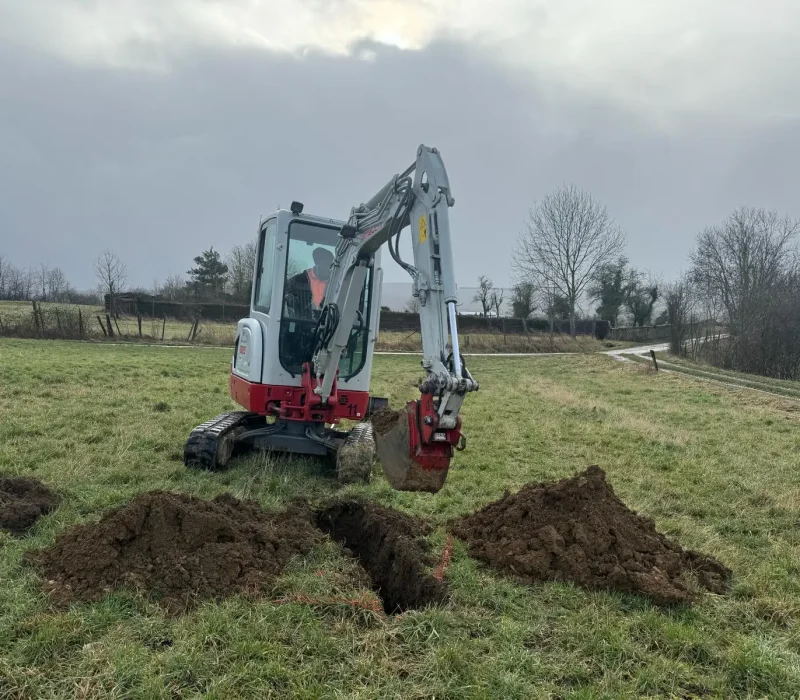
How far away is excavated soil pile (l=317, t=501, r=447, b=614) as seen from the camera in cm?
423

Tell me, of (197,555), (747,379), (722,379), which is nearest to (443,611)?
(197,555)

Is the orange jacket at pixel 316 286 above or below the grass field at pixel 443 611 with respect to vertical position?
above

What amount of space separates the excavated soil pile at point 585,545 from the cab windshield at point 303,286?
3.17 metres

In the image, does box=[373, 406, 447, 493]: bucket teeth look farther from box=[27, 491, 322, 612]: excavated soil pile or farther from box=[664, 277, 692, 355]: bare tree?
box=[664, 277, 692, 355]: bare tree

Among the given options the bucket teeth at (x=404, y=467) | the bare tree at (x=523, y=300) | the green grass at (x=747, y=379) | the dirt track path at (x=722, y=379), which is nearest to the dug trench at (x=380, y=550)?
the bucket teeth at (x=404, y=467)

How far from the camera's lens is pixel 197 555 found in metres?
4.16

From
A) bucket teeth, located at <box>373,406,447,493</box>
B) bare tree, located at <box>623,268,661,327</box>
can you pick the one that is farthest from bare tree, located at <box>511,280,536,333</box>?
bucket teeth, located at <box>373,406,447,493</box>

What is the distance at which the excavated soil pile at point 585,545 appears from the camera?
4.28 meters

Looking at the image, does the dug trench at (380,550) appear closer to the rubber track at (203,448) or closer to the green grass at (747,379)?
the rubber track at (203,448)

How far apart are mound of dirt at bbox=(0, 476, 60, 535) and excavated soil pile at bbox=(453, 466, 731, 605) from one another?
3627 millimetres

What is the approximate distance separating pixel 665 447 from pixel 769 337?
64.5 feet

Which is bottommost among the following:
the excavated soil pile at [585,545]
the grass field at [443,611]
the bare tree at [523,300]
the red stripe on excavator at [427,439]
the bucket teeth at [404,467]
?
the grass field at [443,611]

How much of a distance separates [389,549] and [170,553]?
165 cm

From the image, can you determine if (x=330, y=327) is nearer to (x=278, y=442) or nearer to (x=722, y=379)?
(x=278, y=442)
